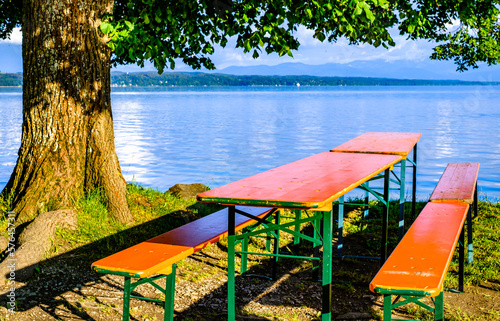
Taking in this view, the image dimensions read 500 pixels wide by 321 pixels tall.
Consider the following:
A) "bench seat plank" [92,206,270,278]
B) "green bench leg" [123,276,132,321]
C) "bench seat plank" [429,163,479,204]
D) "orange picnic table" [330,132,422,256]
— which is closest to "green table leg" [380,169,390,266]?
"orange picnic table" [330,132,422,256]

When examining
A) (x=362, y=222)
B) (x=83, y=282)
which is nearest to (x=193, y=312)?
(x=83, y=282)

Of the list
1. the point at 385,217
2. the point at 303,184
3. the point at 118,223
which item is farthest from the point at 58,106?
the point at 385,217

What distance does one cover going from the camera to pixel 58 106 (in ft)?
19.9

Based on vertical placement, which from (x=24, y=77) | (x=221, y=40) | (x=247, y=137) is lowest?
(x=247, y=137)

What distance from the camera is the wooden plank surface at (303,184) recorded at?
3.62 m

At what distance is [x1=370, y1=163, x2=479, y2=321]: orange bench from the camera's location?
3.21m

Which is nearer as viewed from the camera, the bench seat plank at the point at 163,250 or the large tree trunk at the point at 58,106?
the bench seat plank at the point at 163,250

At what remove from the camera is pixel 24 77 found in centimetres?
621

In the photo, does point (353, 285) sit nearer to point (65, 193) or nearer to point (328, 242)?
point (328, 242)

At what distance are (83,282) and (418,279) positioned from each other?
127 inches

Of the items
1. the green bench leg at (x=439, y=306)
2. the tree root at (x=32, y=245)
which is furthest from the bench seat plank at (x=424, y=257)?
the tree root at (x=32, y=245)

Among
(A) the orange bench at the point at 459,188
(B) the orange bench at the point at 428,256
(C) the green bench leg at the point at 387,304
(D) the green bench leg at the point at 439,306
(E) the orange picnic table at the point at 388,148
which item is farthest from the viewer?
(E) the orange picnic table at the point at 388,148

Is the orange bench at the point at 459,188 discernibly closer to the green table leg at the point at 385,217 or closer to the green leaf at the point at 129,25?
the green table leg at the point at 385,217

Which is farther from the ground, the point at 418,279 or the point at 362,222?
the point at 418,279
